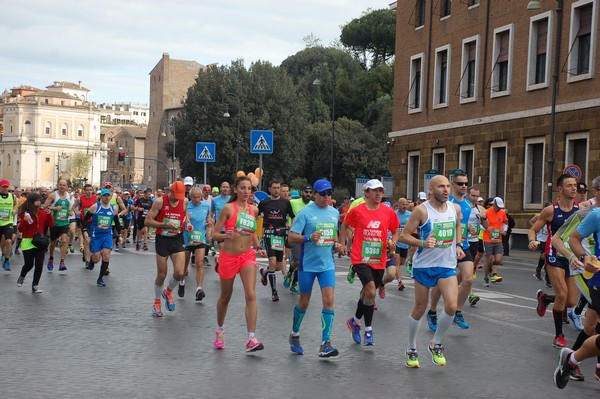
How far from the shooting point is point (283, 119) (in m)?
72.7

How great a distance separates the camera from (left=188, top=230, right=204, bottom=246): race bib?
50.4ft

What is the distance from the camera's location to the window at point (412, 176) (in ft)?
138

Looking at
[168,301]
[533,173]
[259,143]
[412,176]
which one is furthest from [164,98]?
[168,301]

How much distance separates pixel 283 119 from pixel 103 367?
64401 millimetres

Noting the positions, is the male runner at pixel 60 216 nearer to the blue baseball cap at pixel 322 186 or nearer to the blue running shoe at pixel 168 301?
the blue running shoe at pixel 168 301

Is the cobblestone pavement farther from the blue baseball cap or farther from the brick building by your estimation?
the brick building

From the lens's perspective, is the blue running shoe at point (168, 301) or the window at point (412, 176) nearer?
the blue running shoe at point (168, 301)

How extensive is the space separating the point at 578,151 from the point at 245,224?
75.1ft

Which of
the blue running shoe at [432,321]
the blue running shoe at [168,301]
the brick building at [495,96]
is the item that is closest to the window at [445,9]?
the brick building at [495,96]

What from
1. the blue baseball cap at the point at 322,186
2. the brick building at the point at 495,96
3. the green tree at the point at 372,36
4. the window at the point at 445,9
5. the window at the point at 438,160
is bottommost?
the blue baseball cap at the point at 322,186

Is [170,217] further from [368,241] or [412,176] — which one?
[412,176]

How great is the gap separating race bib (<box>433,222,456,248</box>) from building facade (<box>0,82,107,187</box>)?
159 m

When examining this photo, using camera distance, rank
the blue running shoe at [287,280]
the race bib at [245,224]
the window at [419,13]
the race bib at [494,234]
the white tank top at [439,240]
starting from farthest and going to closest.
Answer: the window at [419,13] < the race bib at [494,234] < the blue running shoe at [287,280] < the race bib at [245,224] < the white tank top at [439,240]

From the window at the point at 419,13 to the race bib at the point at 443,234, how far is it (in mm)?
33097
